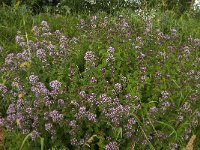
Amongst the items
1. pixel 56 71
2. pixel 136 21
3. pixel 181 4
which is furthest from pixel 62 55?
pixel 181 4

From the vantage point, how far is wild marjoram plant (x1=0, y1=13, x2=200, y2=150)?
304cm

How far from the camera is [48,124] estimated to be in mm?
2975

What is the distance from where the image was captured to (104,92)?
322cm

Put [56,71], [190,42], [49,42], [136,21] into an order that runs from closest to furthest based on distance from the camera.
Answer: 1. [56,71]
2. [49,42]
3. [190,42]
4. [136,21]

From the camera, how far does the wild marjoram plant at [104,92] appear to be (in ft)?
9.96

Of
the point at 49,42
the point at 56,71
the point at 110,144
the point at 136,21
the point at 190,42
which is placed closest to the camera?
the point at 110,144

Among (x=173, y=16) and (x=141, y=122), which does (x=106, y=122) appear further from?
(x=173, y=16)

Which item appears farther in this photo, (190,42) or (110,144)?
(190,42)

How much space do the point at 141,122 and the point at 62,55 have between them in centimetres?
82

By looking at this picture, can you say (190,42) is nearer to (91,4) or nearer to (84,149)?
(84,149)

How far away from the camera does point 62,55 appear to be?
3535 millimetres

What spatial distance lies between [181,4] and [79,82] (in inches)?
140

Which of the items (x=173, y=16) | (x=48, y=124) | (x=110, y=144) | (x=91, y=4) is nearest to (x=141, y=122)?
(x=110, y=144)

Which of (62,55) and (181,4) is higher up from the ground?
(62,55)
